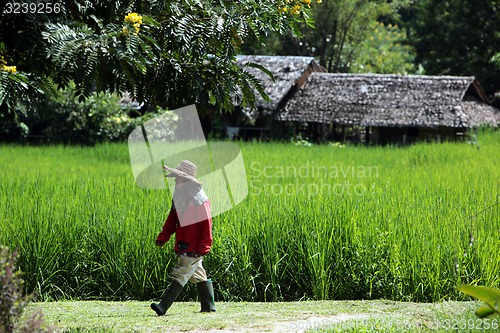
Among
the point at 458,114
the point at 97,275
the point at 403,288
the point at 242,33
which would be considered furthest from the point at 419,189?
the point at 458,114

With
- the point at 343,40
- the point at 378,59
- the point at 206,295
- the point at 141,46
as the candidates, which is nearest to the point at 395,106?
the point at 343,40

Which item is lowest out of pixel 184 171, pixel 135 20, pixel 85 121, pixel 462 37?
pixel 85 121

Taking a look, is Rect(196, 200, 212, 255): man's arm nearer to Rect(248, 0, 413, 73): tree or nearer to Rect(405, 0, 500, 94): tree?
Rect(405, 0, 500, 94): tree

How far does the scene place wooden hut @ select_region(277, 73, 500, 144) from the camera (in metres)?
27.7

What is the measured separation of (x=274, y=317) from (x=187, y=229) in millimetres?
843

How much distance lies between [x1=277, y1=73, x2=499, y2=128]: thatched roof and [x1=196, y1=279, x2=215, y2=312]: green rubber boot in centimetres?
2196

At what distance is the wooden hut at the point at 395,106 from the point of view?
27.7 meters

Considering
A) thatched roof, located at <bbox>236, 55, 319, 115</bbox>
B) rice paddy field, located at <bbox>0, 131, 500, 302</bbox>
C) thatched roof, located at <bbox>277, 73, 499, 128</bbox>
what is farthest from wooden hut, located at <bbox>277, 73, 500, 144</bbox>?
rice paddy field, located at <bbox>0, 131, 500, 302</bbox>

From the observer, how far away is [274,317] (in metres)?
5.65

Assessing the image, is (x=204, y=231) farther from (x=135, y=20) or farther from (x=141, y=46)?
(x=135, y=20)

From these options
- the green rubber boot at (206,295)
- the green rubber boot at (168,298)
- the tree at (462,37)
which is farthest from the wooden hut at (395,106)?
the green rubber boot at (168,298)

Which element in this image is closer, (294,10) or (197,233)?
(294,10)

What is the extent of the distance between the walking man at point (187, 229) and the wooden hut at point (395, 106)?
72.6 ft

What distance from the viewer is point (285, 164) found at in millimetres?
16141
